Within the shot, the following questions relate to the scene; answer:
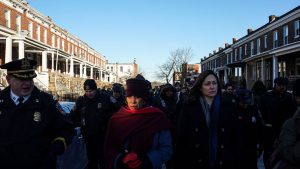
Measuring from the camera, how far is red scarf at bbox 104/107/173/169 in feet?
11.8

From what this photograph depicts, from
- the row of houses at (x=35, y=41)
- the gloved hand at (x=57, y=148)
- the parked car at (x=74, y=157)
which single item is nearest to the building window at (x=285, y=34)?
the row of houses at (x=35, y=41)

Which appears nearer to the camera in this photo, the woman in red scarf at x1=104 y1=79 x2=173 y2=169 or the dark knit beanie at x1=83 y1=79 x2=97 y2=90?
the woman in red scarf at x1=104 y1=79 x2=173 y2=169

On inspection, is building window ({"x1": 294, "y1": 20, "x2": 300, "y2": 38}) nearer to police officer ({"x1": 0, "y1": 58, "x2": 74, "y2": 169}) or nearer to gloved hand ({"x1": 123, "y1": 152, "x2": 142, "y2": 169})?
police officer ({"x1": 0, "y1": 58, "x2": 74, "y2": 169})

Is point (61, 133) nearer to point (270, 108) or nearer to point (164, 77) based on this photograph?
point (270, 108)

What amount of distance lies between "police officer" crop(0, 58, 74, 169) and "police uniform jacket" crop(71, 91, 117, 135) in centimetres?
295

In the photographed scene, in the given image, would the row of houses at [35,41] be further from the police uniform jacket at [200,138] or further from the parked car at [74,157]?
the police uniform jacket at [200,138]

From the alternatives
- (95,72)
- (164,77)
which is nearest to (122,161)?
(95,72)

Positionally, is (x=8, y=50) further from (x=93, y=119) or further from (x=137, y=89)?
(x=137, y=89)

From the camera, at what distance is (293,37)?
31.6 meters

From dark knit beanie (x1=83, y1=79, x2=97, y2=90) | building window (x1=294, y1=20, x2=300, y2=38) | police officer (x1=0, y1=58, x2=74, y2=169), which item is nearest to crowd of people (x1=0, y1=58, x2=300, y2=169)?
police officer (x1=0, y1=58, x2=74, y2=169)

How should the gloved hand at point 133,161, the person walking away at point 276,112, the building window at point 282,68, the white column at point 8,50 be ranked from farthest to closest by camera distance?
the building window at point 282,68 → the white column at point 8,50 → the person walking away at point 276,112 → the gloved hand at point 133,161

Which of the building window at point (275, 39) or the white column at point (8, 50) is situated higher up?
the building window at point (275, 39)

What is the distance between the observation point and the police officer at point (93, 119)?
709 cm

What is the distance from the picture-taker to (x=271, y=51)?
32.7 meters
